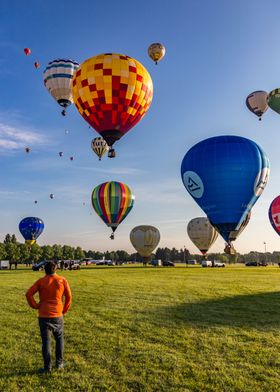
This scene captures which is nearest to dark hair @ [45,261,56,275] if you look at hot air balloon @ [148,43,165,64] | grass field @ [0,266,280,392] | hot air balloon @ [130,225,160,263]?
grass field @ [0,266,280,392]

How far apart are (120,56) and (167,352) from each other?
21.0m

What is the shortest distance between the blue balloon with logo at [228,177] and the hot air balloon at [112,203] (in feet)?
52.3

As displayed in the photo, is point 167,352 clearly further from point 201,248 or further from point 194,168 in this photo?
point 201,248

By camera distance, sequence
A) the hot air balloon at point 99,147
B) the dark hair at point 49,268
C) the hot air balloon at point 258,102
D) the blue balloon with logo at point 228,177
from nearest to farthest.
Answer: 1. the dark hair at point 49,268
2. the blue balloon with logo at point 228,177
3. the hot air balloon at point 258,102
4. the hot air balloon at point 99,147

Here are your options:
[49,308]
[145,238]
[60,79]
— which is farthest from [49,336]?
[145,238]

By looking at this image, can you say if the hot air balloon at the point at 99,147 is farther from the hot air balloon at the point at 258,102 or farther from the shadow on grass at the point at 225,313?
the shadow on grass at the point at 225,313

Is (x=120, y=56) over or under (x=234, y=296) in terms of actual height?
over

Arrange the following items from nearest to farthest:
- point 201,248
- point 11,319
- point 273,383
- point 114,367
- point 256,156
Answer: point 273,383 < point 114,367 < point 11,319 < point 256,156 < point 201,248

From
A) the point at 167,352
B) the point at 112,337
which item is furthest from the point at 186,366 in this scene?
the point at 112,337

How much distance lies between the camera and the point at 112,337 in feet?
27.6

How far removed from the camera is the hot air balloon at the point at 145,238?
6706cm

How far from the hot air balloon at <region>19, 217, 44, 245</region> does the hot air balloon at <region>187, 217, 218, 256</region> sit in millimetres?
28126

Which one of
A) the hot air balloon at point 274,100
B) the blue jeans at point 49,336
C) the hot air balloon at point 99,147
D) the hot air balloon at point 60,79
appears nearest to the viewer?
the blue jeans at point 49,336

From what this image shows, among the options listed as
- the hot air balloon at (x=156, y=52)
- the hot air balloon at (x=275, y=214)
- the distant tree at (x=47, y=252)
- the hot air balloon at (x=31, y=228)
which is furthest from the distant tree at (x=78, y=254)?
the hot air balloon at (x=156, y=52)
